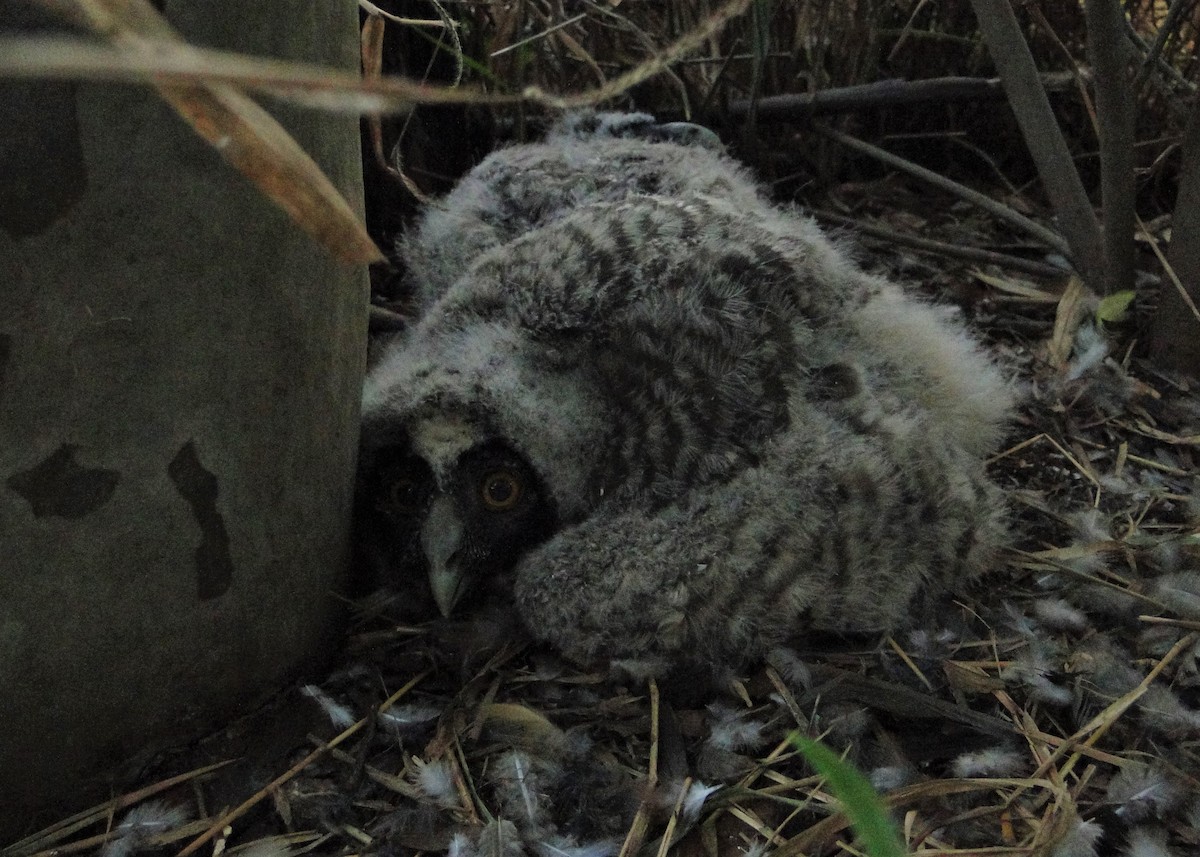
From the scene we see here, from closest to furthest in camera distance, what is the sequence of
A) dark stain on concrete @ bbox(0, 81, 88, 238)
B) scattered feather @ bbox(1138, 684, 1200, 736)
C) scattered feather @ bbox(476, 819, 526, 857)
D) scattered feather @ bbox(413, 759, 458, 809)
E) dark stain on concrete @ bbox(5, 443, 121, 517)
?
dark stain on concrete @ bbox(0, 81, 88, 238) → dark stain on concrete @ bbox(5, 443, 121, 517) → scattered feather @ bbox(476, 819, 526, 857) → scattered feather @ bbox(413, 759, 458, 809) → scattered feather @ bbox(1138, 684, 1200, 736)

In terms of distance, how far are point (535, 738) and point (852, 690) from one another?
0.62m

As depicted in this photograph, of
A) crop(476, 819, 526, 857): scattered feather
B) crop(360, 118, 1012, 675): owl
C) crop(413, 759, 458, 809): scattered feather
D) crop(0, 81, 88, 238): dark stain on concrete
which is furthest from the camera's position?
crop(360, 118, 1012, 675): owl

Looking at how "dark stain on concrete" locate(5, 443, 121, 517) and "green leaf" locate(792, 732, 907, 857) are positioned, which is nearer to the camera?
"green leaf" locate(792, 732, 907, 857)

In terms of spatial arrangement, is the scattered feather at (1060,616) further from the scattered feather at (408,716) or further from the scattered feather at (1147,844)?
the scattered feather at (408,716)

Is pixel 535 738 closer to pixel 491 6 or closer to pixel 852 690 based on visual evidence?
pixel 852 690

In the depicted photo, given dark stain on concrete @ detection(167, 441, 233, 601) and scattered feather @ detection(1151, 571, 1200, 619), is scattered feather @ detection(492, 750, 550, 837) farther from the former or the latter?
scattered feather @ detection(1151, 571, 1200, 619)

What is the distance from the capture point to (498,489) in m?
2.28

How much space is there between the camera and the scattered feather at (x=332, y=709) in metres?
1.98

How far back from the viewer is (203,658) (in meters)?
1.79

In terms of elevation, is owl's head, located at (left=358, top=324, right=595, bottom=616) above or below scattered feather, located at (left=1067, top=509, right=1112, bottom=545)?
above

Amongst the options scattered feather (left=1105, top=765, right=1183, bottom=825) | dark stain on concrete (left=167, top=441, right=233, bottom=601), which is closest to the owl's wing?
scattered feather (left=1105, top=765, right=1183, bottom=825)

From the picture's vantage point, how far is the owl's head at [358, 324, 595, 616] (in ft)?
7.35

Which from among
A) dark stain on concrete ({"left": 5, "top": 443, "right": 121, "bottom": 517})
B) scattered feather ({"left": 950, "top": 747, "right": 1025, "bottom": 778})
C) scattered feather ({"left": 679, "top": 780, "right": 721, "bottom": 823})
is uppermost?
dark stain on concrete ({"left": 5, "top": 443, "right": 121, "bottom": 517})

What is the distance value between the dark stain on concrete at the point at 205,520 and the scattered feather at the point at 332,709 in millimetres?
333
